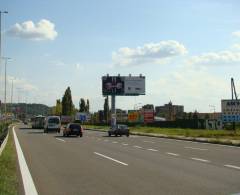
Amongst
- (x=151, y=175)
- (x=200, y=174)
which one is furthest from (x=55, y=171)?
(x=200, y=174)

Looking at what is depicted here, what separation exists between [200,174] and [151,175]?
1.43 m

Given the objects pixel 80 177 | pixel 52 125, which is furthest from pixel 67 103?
pixel 80 177

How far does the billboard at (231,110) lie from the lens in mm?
56344

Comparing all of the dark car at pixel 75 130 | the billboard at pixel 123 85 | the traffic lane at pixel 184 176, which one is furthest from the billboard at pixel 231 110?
the billboard at pixel 123 85

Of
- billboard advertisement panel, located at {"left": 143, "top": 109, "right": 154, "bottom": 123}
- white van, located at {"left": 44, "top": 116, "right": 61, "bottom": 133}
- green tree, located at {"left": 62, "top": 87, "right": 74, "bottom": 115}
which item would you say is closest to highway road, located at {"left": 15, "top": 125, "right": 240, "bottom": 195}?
white van, located at {"left": 44, "top": 116, "right": 61, "bottom": 133}

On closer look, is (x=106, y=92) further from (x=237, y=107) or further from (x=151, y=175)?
(x=151, y=175)

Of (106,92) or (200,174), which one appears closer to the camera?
(200,174)

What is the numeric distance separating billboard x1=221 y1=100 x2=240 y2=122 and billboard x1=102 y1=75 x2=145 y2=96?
40.6m

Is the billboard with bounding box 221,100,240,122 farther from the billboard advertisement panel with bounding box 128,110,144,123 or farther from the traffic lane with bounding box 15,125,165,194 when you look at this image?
the billboard advertisement panel with bounding box 128,110,144,123

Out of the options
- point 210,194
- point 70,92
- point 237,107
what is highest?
point 70,92

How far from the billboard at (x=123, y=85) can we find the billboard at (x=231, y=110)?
133 feet

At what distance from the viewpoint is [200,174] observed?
15.3 meters

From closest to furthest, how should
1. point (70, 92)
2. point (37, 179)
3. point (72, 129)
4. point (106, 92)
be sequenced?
point (37, 179)
point (72, 129)
point (106, 92)
point (70, 92)

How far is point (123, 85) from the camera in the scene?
97.0 metres
